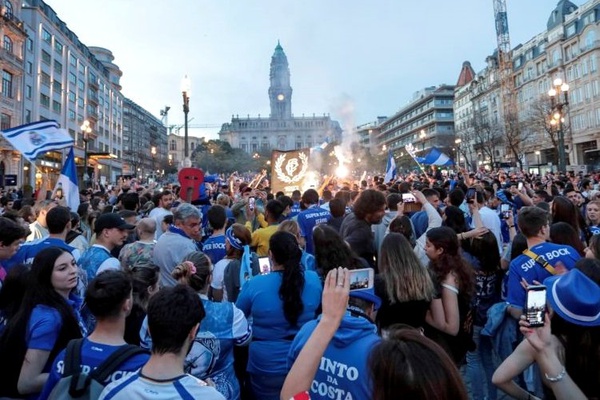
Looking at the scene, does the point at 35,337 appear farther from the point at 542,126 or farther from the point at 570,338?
the point at 542,126

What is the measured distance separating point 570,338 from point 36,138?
457 inches

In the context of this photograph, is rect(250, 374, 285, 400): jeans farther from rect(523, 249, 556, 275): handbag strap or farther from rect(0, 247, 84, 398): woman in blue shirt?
rect(523, 249, 556, 275): handbag strap

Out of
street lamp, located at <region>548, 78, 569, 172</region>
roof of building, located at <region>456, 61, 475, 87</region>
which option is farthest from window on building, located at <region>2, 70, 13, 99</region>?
roof of building, located at <region>456, 61, 475, 87</region>

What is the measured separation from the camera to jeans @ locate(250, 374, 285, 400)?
3.17 meters

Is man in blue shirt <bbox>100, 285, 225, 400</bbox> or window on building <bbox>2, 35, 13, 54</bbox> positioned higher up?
window on building <bbox>2, 35, 13, 54</bbox>

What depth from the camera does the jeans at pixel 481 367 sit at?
4504 mm

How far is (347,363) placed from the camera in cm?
211

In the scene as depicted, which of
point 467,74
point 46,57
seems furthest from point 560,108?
point 467,74

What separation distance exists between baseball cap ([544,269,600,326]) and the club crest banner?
38.3 feet

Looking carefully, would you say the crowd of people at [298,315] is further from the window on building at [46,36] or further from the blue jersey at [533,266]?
the window on building at [46,36]

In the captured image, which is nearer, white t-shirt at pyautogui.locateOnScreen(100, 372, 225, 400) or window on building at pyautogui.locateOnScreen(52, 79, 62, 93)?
white t-shirt at pyautogui.locateOnScreen(100, 372, 225, 400)

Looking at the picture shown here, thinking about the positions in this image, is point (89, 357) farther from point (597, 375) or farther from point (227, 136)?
point (227, 136)

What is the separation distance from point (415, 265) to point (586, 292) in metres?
1.36

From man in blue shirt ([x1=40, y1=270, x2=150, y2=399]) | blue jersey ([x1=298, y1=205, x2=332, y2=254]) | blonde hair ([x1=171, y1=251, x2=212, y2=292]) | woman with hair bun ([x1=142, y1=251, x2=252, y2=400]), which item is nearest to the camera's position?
man in blue shirt ([x1=40, y1=270, x2=150, y2=399])
